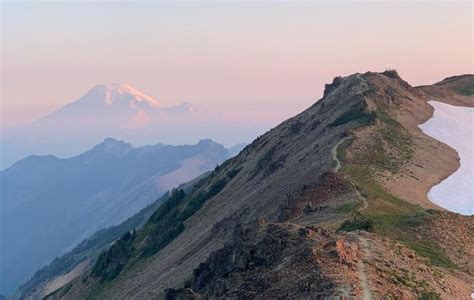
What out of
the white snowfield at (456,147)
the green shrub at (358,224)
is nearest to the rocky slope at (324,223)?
the green shrub at (358,224)

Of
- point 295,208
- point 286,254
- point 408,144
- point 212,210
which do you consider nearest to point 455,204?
point 408,144

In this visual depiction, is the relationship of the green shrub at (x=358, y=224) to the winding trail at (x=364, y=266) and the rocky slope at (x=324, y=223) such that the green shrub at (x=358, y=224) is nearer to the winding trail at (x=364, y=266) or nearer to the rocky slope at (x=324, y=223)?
the rocky slope at (x=324, y=223)

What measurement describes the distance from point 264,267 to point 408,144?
4563 cm

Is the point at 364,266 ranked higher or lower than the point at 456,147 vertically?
higher

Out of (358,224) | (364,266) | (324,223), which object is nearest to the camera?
(364,266)

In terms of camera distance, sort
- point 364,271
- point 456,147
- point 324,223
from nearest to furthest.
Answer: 1. point 364,271
2. point 324,223
3. point 456,147

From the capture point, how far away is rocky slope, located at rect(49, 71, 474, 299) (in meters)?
33.4

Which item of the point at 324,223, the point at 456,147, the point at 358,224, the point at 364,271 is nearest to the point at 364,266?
the point at 364,271

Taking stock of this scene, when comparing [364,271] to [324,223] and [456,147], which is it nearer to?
[324,223]

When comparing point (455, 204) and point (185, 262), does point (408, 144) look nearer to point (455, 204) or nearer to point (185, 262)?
point (455, 204)

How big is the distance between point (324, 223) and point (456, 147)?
144 ft

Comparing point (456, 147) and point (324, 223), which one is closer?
point (324, 223)

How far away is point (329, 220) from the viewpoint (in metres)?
49.0

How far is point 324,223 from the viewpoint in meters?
47.8
